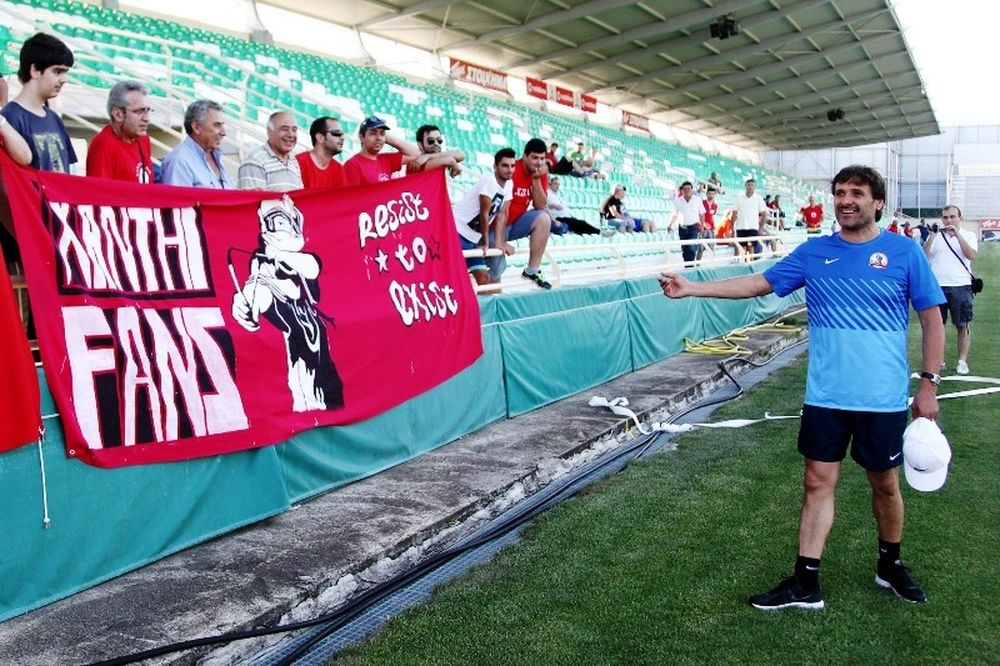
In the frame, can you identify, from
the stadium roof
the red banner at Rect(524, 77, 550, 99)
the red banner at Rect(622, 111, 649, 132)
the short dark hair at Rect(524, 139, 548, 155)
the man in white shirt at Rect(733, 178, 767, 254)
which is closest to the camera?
the short dark hair at Rect(524, 139, 548, 155)

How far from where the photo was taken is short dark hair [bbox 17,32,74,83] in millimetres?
4086

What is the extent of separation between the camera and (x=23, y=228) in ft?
11.9

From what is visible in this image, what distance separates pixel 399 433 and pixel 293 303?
1243mm

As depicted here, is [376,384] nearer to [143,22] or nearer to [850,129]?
[143,22]

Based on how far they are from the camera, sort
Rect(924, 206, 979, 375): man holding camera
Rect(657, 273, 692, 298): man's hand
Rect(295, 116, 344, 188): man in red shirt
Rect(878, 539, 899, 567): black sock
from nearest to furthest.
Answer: Rect(878, 539, 899, 567): black sock → Rect(657, 273, 692, 298): man's hand → Rect(295, 116, 344, 188): man in red shirt → Rect(924, 206, 979, 375): man holding camera

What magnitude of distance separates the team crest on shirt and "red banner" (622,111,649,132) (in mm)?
31950

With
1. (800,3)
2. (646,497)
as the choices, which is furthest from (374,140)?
(800,3)

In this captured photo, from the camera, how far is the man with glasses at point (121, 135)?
16.5 ft

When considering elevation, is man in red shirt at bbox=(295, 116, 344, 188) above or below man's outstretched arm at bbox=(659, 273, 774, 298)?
above

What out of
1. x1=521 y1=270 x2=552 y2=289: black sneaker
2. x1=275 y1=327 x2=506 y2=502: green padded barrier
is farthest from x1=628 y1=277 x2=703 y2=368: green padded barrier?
x1=275 y1=327 x2=506 y2=502: green padded barrier

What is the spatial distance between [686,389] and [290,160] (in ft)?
14.8

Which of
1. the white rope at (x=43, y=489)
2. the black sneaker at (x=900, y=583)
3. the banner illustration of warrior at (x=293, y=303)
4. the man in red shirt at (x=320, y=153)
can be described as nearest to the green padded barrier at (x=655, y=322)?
the man in red shirt at (x=320, y=153)

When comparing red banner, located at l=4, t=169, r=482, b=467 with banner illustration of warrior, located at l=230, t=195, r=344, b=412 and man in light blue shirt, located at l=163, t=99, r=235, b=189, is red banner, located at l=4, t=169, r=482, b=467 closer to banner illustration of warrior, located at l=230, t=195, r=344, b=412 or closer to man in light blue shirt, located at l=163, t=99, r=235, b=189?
banner illustration of warrior, located at l=230, t=195, r=344, b=412

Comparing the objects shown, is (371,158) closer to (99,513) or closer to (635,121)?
(99,513)
